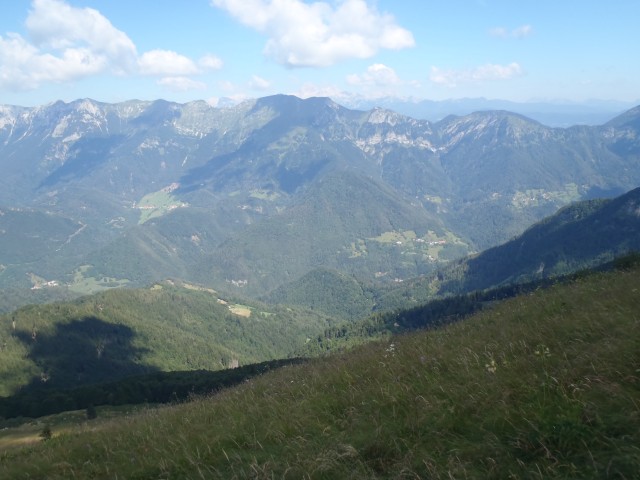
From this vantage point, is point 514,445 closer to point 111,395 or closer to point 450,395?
point 450,395

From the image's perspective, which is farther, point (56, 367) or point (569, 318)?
point (56, 367)

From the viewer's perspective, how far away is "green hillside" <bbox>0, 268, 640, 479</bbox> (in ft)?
17.1

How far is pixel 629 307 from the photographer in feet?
30.9

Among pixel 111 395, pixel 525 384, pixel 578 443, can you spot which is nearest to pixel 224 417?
pixel 525 384

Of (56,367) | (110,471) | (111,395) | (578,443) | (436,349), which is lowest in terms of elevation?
(56,367)

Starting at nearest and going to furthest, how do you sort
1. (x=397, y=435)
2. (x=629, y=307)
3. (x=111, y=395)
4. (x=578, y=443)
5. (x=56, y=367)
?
(x=578, y=443) → (x=397, y=435) → (x=629, y=307) → (x=111, y=395) → (x=56, y=367)

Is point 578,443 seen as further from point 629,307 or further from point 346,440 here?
point 629,307

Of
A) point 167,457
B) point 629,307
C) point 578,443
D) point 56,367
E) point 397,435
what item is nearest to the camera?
point 578,443

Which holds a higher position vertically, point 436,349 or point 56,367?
point 436,349

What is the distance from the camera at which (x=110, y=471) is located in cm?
809

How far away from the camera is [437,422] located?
255 inches

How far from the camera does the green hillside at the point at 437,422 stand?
5203mm

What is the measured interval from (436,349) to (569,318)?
119 inches

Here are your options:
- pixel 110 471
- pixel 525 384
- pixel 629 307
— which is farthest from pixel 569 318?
pixel 110 471
